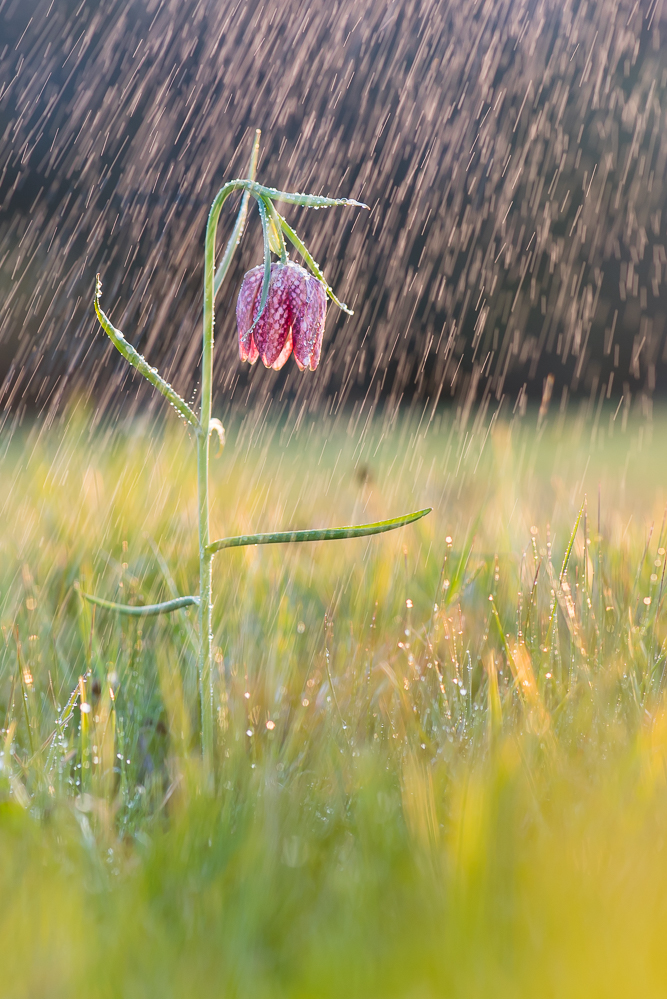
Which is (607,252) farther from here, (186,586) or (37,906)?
(37,906)

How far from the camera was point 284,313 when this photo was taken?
3.02ft

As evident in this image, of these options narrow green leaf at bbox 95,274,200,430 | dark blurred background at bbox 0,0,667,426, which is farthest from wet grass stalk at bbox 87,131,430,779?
dark blurred background at bbox 0,0,667,426

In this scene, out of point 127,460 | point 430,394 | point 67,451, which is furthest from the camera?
point 430,394

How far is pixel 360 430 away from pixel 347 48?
82.5 inches

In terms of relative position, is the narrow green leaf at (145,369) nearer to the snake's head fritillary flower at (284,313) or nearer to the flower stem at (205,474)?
the flower stem at (205,474)

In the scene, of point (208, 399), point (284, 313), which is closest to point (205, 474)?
point (208, 399)

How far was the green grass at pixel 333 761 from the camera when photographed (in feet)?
1.39

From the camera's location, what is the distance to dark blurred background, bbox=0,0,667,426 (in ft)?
14.1

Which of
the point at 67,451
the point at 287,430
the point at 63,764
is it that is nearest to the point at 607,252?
the point at 287,430

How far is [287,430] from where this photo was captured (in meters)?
4.32

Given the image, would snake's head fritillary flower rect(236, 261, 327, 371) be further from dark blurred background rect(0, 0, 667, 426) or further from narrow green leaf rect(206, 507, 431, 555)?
dark blurred background rect(0, 0, 667, 426)

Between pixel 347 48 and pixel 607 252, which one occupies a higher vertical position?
pixel 347 48

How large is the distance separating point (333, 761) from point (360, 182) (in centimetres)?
408

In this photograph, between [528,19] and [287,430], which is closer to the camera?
[287,430]
